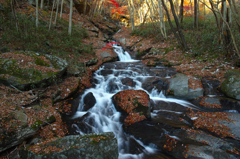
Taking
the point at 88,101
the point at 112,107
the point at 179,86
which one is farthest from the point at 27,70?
the point at 179,86

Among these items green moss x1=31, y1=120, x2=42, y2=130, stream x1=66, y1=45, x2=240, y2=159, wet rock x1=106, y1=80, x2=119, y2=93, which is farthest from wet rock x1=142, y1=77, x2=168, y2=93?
green moss x1=31, y1=120, x2=42, y2=130

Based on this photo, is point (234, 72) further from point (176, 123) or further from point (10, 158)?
point (10, 158)

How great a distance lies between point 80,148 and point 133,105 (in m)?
3.23

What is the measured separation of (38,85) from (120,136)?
417 cm

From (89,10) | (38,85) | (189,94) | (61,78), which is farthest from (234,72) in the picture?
(89,10)

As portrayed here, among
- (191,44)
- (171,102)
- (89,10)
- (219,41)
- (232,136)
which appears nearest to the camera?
(232,136)

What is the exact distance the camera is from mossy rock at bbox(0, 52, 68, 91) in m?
5.63

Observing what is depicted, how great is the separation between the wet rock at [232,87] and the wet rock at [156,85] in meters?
2.79

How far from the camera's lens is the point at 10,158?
136 inches

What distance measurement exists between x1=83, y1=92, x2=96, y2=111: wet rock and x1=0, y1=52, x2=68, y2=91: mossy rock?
1.76m

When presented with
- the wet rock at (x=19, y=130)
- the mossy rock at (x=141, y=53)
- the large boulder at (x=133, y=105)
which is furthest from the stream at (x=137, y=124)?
the mossy rock at (x=141, y=53)

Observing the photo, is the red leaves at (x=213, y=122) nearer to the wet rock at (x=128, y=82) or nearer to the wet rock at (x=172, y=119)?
the wet rock at (x=172, y=119)

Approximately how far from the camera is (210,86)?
301 inches

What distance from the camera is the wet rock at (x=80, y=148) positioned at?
10.5ft
